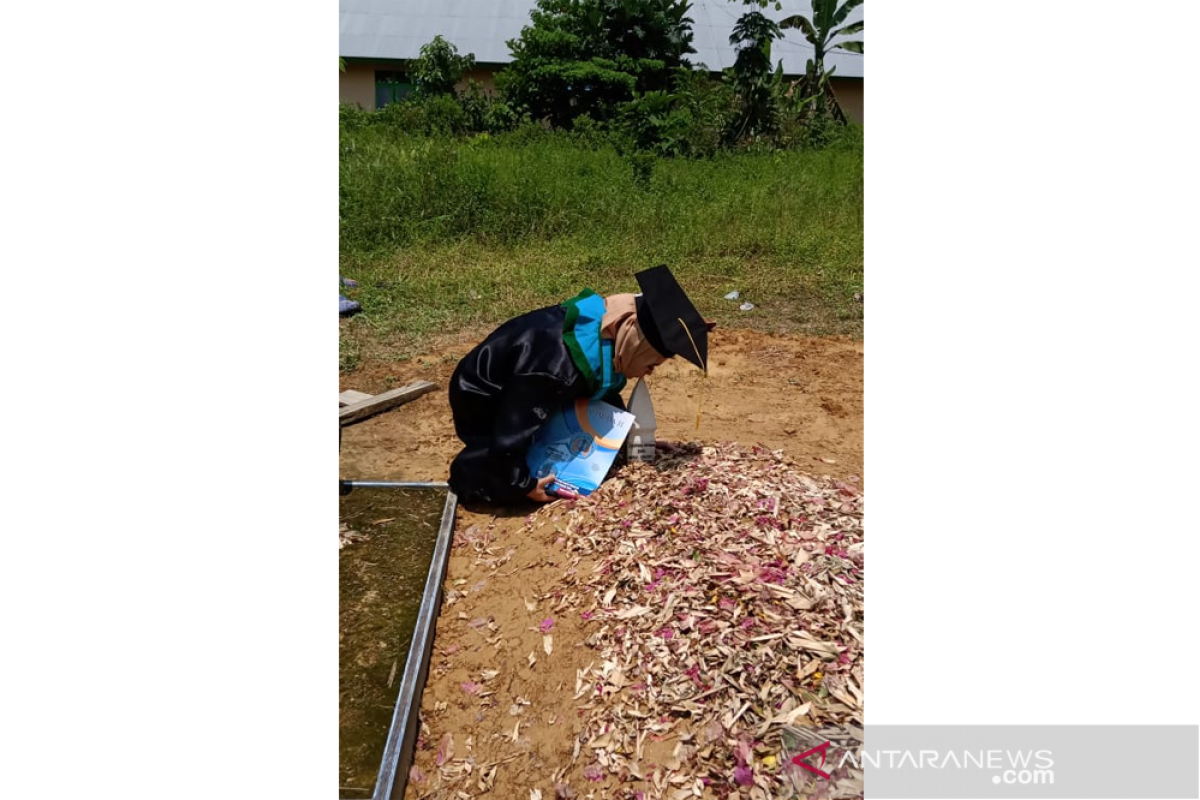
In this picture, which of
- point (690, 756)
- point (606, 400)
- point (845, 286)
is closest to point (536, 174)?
point (845, 286)

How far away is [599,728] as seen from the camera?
8.80 ft

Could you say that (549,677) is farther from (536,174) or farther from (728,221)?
(536,174)

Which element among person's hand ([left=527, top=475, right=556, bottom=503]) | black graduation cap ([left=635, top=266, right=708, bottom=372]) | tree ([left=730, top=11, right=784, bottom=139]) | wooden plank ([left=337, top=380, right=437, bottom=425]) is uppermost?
tree ([left=730, top=11, right=784, bottom=139])

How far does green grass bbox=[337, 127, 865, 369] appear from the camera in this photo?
24.9ft

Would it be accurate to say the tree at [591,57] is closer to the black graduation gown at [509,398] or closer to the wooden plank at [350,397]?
the wooden plank at [350,397]

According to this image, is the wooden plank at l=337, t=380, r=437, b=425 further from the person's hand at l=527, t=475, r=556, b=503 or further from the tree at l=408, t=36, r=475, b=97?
the tree at l=408, t=36, r=475, b=97

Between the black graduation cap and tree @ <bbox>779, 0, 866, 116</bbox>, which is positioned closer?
the black graduation cap

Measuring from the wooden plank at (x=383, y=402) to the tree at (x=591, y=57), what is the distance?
11.8m

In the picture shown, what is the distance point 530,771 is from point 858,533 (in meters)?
1.52

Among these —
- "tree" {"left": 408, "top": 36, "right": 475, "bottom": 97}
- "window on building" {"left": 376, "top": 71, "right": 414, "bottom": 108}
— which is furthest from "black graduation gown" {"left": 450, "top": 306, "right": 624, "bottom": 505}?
"window on building" {"left": 376, "top": 71, "right": 414, "bottom": 108}

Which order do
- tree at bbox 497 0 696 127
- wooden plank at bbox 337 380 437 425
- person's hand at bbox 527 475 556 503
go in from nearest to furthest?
person's hand at bbox 527 475 556 503
wooden plank at bbox 337 380 437 425
tree at bbox 497 0 696 127

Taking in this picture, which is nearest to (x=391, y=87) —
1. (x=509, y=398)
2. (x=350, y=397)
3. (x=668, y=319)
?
(x=350, y=397)

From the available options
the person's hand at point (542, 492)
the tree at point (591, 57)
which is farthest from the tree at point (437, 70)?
the person's hand at point (542, 492)

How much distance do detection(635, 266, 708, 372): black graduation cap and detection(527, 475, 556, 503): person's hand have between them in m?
0.84
